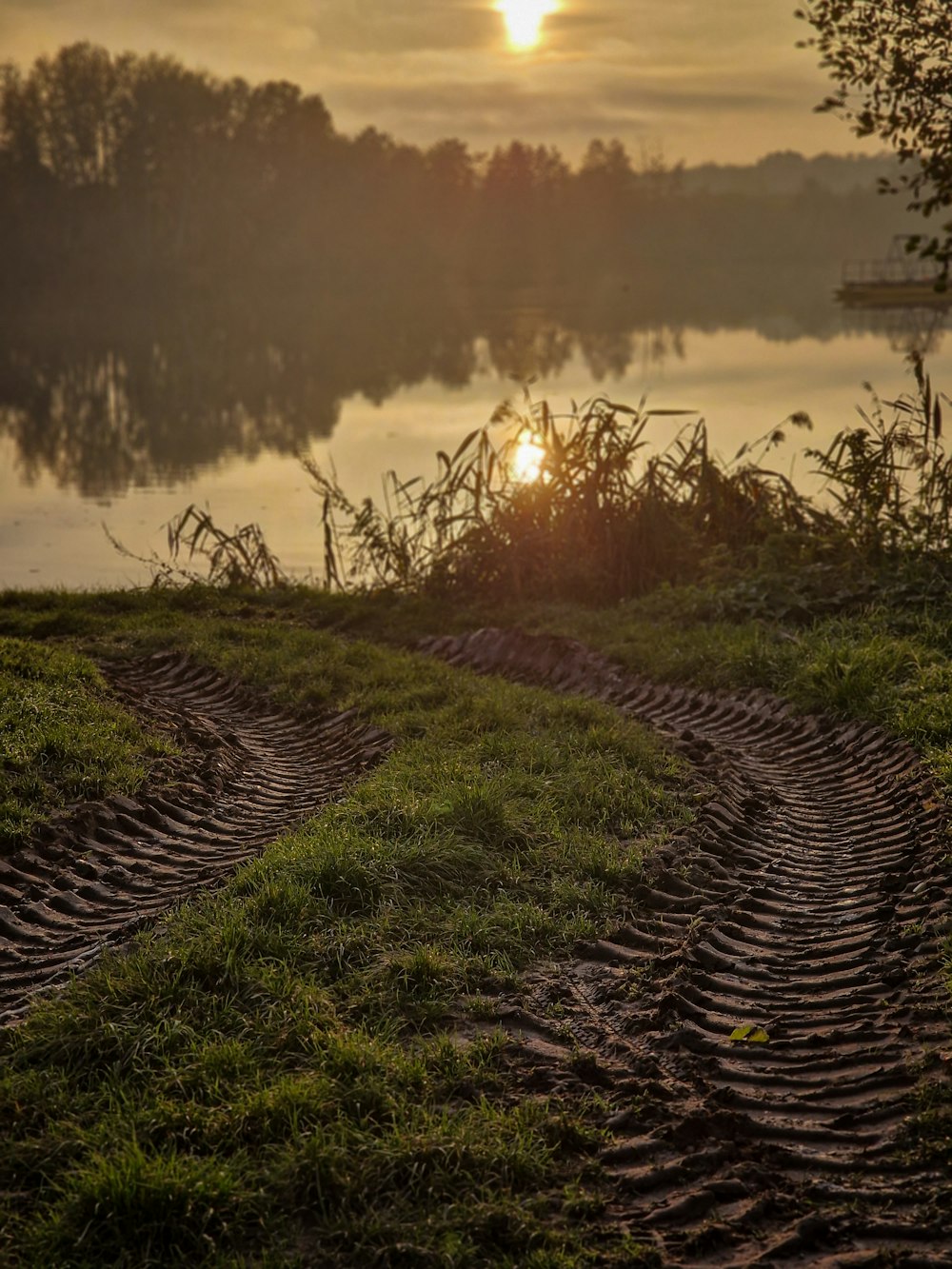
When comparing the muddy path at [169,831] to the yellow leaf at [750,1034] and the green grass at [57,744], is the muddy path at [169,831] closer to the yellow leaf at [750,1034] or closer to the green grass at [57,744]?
the green grass at [57,744]

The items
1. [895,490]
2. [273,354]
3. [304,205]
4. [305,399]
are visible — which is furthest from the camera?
[304,205]

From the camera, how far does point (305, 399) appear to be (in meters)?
30.0

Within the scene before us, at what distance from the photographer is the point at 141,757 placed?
6867 mm

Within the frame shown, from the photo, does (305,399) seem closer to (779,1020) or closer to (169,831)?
(169,831)

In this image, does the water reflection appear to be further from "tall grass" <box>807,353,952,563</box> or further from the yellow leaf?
the yellow leaf

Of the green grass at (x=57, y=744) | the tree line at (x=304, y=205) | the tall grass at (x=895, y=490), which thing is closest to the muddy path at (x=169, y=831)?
the green grass at (x=57, y=744)

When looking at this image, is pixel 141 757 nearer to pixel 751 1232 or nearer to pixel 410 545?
pixel 751 1232

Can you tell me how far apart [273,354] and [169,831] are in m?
35.5

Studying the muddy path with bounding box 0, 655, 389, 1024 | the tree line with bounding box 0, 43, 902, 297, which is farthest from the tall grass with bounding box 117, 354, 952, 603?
the tree line with bounding box 0, 43, 902, 297

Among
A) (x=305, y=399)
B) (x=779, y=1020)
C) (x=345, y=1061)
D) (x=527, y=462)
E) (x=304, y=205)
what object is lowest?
(x=779, y=1020)

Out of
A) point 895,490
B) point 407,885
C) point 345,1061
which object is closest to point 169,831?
point 407,885

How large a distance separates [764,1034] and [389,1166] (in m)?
1.41

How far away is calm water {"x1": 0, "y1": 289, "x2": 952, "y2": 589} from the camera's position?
725 inches

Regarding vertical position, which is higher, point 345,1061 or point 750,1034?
point 345,1061
